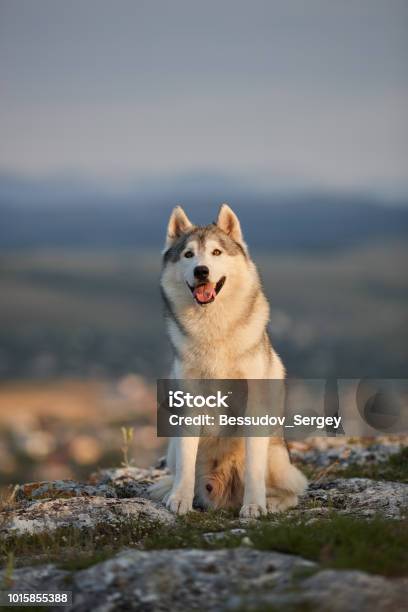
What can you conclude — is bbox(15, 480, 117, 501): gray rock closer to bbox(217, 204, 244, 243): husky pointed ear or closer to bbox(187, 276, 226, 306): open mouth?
bbox(187, 276, 226, 306): open mouth

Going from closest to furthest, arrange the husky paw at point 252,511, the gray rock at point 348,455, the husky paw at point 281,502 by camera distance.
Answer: the husky paw at point 252,511, the husky paw at point 281,502, the gray rock at point 348,455

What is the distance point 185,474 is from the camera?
949 centimetres

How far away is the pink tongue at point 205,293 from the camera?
9414 millimetres

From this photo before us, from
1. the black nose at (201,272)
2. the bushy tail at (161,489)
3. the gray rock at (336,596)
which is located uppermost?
the black nose at (201,272)

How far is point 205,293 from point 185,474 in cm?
217

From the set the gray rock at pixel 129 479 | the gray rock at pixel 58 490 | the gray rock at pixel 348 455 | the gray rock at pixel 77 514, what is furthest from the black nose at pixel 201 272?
the gray rock at pixel 348 455

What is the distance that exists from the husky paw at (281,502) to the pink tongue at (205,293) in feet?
8.39

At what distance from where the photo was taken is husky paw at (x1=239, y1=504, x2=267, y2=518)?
902cm

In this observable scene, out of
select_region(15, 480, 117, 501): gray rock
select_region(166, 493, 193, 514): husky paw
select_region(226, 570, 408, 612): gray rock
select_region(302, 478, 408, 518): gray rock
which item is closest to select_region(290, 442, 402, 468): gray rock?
select_region(302, 478, 408, 518): gray rock

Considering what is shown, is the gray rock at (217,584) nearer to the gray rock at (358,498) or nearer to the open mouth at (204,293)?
the gray rock at (358,498)

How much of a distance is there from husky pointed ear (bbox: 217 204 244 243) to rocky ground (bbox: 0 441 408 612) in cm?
348

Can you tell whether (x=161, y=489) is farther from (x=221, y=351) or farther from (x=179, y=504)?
(x=221, y=351)

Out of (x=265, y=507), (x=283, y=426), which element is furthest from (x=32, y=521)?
(x=283, y=426)

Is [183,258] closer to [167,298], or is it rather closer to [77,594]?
[167,298]
